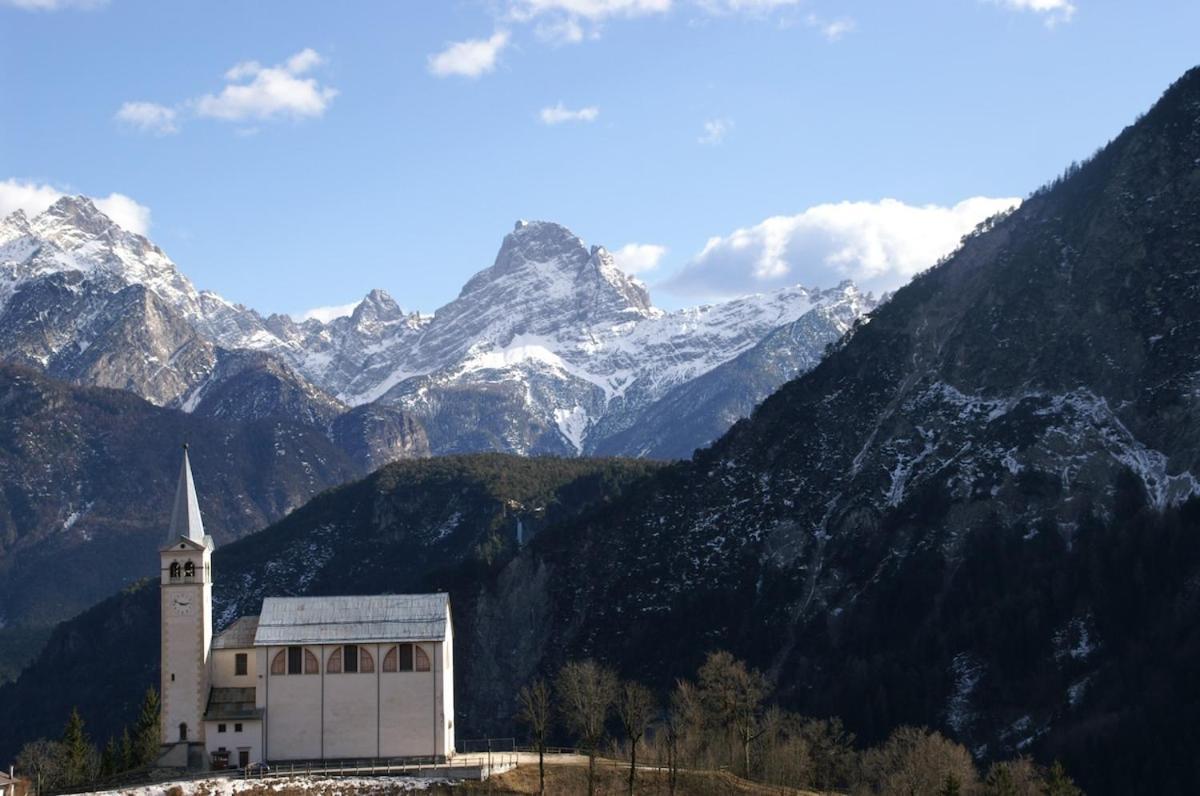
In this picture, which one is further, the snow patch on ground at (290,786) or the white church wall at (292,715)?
the white church wall at (292,715)

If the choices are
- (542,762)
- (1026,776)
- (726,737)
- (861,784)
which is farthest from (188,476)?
(1026,776)

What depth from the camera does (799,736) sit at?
7466 inches

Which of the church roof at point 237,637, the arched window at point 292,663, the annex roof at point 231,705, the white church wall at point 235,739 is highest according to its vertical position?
the church roof at point 237,637

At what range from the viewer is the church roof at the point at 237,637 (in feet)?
535

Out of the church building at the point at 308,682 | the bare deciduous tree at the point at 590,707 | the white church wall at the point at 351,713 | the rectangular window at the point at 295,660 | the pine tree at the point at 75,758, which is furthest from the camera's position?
the pine tree at the point at 75,758

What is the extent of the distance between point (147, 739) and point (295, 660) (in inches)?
1081

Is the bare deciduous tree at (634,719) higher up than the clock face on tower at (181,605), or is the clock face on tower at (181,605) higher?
the clock face on tower at (181,605)

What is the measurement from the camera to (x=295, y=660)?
16062cm

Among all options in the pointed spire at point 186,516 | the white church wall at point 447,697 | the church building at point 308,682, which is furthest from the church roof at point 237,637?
the white church wall at point 447,697

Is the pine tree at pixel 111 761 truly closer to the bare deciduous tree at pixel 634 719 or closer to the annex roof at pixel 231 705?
the annex roof at pixel 231 705

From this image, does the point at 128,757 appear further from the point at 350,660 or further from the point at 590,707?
the point at 590,707

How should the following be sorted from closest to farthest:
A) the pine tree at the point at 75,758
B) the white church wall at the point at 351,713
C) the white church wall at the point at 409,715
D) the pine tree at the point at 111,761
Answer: the white church wall at the point at 351,713
the white church wall at the point at 409,715
the pine tree at the point at 111,761
the pine tree at the point at 75,758

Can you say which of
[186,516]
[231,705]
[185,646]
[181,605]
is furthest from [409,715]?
[186,516]

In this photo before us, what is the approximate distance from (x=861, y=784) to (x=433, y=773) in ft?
147
